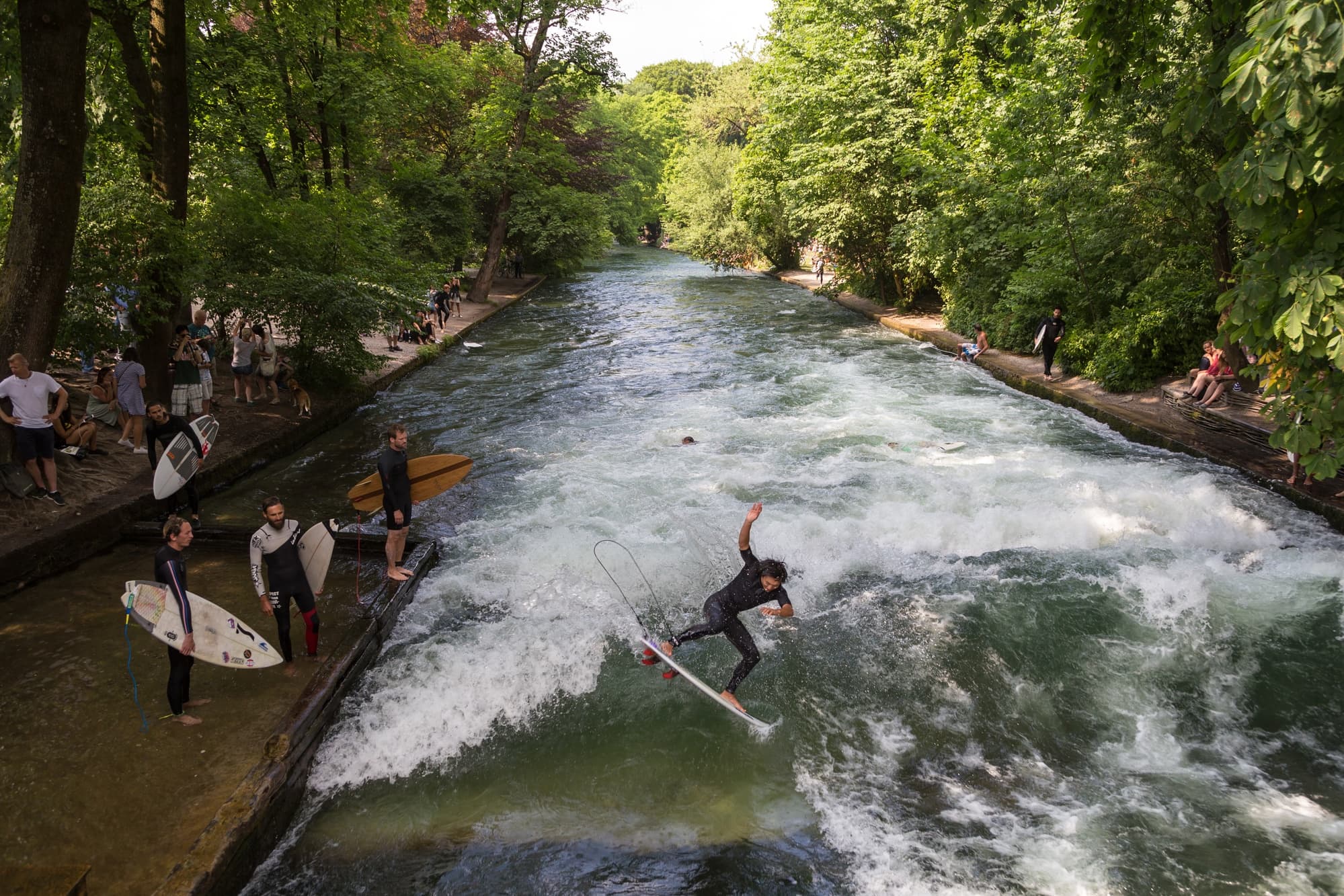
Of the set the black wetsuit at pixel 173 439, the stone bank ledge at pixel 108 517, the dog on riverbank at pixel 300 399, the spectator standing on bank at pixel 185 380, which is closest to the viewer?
the stone bank ledge at pixel 108 517

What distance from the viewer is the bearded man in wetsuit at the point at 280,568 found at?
6.54m

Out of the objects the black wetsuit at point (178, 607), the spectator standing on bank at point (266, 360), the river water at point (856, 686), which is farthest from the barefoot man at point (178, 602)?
the spectator standing on bank at point (266, 360)

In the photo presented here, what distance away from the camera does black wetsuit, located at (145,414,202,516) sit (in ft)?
32.4

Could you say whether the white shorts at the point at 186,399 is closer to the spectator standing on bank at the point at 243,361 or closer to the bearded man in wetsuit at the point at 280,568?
the spectator standing on bank at the point at 243,361

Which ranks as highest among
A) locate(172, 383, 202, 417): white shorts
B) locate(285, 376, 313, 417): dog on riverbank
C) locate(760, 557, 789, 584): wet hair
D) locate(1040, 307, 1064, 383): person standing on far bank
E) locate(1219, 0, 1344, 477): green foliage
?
locate(1219, 0, 1344, 477): green foliage

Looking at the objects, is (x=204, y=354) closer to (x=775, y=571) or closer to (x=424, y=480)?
(x=424, y=480)

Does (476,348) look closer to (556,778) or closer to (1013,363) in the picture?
(1013,363)

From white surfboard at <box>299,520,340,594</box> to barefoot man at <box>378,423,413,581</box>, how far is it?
1497mm

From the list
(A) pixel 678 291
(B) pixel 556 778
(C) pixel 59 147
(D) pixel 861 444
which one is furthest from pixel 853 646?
(A) pixel 678 291

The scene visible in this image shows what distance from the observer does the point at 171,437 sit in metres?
10.1

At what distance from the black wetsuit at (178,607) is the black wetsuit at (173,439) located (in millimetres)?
4223

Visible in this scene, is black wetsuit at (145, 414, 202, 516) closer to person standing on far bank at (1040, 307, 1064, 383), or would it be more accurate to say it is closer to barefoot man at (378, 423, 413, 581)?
barefoot man at (378, 423, 413, 581)

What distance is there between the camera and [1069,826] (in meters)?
5.80

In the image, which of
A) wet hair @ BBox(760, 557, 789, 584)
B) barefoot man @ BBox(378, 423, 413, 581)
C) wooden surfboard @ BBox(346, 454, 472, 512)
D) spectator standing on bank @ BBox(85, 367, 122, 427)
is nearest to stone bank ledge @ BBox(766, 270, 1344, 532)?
wet hair @ BBox(760, 557, 789, 584)
